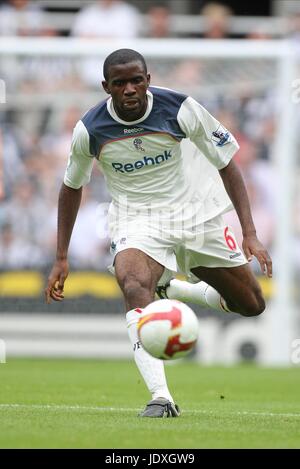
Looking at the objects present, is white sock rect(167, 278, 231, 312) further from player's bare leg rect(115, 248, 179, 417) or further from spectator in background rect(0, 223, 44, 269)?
spectator in background rect(0, 223, 44, 269)

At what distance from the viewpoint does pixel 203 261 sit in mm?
9070

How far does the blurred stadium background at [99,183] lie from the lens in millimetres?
16172

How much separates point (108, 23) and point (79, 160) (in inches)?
409

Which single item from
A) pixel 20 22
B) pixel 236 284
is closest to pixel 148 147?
pixel 236 284

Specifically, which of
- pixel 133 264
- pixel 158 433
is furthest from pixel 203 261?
pixel 158 433

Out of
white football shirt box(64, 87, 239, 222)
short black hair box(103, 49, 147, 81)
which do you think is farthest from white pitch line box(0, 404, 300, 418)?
short black hair box(103, 49, 147, 81)

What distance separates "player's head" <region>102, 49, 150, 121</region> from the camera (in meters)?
8.03

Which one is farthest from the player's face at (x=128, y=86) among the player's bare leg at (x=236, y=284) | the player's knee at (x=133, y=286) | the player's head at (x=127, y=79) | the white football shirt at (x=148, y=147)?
the player's bare leg at (x=236, y=284)

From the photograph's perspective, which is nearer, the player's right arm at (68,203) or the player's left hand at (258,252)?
the player's left hand at (258,252)

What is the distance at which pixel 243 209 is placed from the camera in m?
8.44

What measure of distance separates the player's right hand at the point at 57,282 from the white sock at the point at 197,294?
4.65 ft

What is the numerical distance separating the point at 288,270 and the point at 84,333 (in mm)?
3140

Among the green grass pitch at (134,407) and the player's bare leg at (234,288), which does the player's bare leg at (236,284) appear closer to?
the player's bare leg at (234,288)
